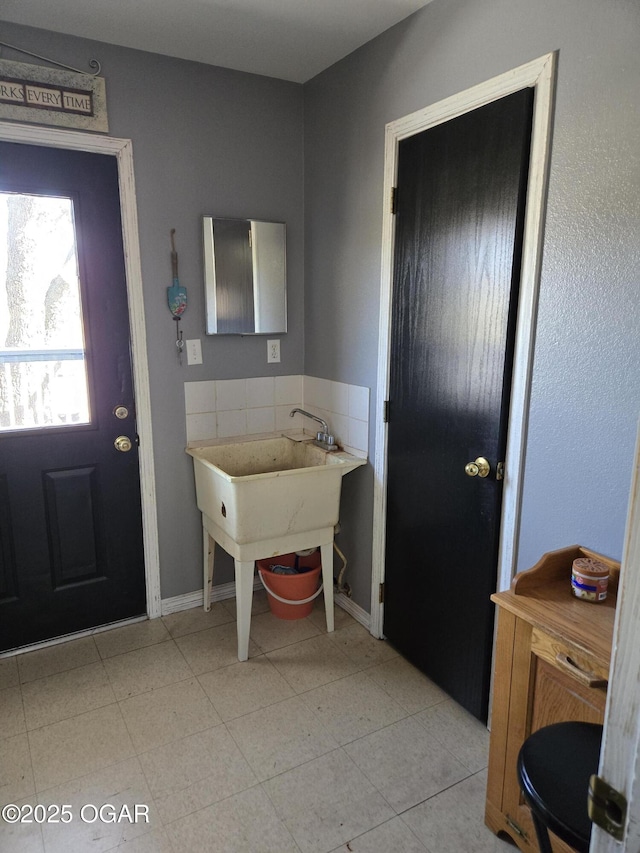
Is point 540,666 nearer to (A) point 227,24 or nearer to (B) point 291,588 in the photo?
(B) point 291,588

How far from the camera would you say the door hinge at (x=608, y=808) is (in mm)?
604

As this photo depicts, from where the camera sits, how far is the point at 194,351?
2646 mm

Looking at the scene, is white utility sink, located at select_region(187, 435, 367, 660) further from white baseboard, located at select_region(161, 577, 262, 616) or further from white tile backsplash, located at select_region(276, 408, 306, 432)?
white tile backsplash, located at select_region(276, 408, 306, 432)

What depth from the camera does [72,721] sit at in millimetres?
2066

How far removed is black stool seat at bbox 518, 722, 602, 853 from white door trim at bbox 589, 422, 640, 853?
499mm

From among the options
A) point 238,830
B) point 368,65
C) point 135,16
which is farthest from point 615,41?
point 238,830

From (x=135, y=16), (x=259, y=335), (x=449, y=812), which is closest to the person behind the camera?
(x=449, y=812)

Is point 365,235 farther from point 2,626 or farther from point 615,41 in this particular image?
point 2,626

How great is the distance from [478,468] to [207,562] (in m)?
1.46

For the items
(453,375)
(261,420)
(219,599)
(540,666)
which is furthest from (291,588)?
(540,666)

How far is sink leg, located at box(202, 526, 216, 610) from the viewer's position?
2.75 metres

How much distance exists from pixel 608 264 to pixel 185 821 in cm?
196

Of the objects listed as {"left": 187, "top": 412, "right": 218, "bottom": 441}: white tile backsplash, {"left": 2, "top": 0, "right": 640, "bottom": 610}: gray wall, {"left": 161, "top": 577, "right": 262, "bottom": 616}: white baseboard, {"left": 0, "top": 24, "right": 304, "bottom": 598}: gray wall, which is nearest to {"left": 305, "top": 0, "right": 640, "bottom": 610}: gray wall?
{"left": 2, "top": 0, "right": 640, "bottom": 610}: gray wall

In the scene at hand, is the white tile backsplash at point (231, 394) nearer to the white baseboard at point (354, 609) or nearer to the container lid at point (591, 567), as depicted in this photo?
the white baseboard at point (354, 609)
